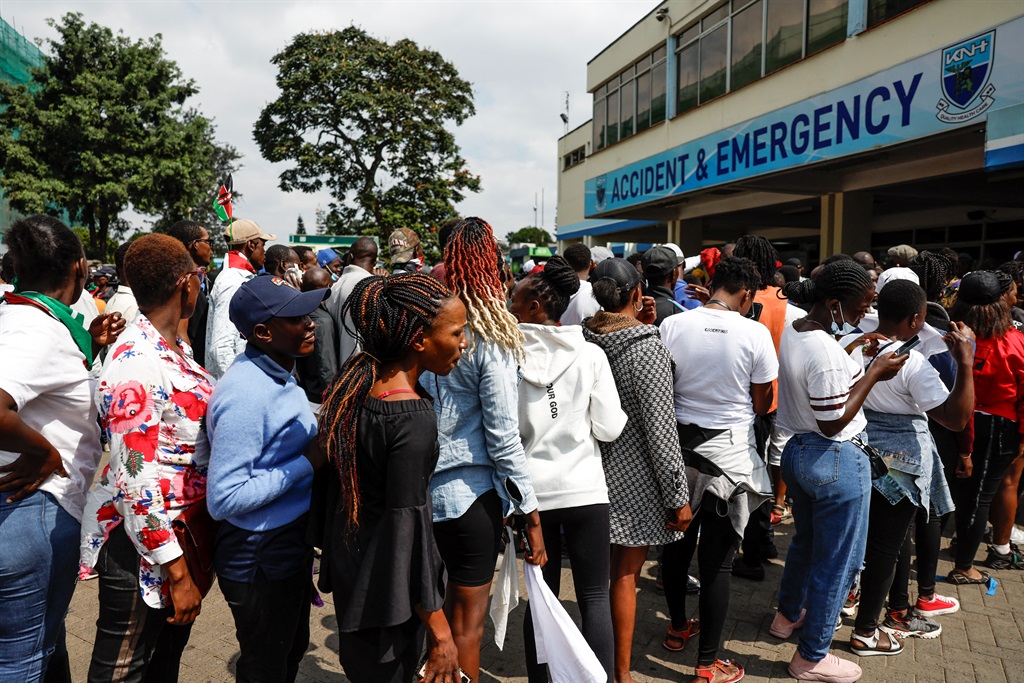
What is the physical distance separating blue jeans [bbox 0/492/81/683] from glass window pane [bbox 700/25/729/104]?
56.7 feet

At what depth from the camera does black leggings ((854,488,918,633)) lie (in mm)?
3486

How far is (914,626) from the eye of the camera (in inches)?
152

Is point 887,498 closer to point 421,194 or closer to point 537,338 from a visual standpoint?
point 537,338

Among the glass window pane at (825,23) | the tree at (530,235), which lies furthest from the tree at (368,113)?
the tree at (530,235)

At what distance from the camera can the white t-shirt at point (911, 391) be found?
3.36 m

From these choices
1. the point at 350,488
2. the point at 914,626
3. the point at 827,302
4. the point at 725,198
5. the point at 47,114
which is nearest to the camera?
the point at 350,488

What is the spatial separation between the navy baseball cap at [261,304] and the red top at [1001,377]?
4444 millimetres

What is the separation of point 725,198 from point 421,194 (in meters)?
10.8

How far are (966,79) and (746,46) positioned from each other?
24.6ft

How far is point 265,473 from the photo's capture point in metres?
2.16

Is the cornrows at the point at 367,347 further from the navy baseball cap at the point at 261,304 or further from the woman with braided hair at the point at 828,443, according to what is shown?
the woman with braided hair at the point at 828,443

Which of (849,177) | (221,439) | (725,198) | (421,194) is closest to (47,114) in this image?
(421,194)

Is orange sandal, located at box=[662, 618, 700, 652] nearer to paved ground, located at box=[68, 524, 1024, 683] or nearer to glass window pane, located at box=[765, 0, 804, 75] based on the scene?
paved ground, located at box=[68, 524, 1024, 683]

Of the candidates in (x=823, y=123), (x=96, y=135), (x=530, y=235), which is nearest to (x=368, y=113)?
(x=96, y=135)
